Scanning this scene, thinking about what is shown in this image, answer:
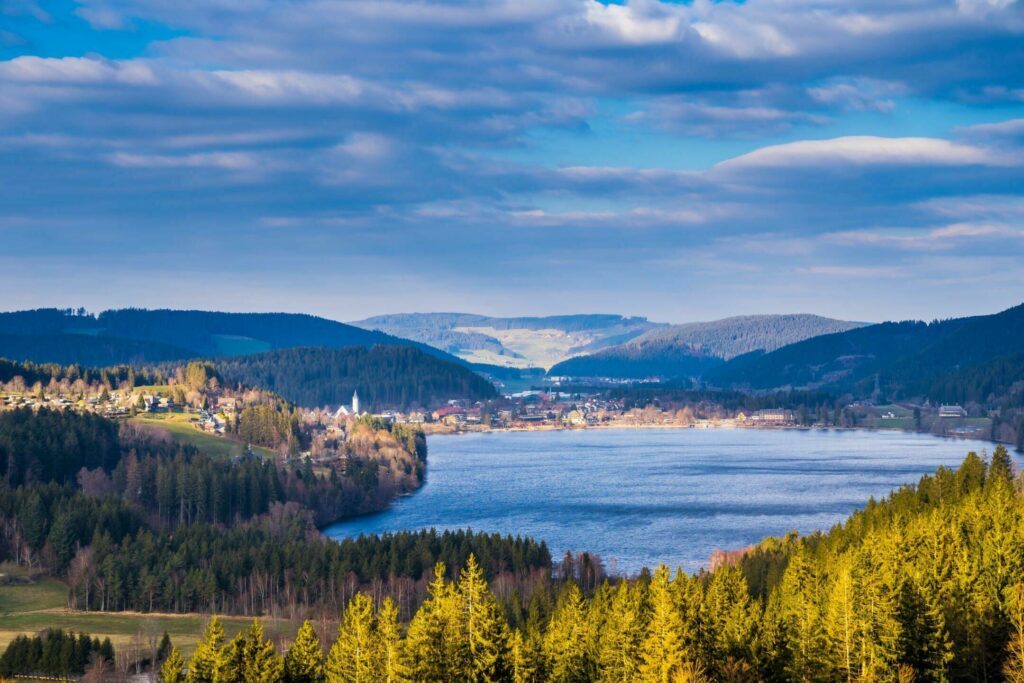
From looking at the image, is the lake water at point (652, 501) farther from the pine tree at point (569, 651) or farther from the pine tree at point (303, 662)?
the pine tree at point (303, 662)

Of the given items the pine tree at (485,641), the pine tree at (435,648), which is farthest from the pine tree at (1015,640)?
the pine tree at (435,648)

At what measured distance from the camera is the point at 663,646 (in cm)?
4125

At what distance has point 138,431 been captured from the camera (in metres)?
171

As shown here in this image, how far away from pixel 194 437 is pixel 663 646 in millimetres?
143193

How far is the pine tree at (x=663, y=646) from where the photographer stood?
1591 inches

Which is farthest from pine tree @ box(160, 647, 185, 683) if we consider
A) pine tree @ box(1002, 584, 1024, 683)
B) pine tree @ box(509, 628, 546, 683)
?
pine tree @ box(1002, 584, 1024, 683)

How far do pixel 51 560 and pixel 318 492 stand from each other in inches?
1842

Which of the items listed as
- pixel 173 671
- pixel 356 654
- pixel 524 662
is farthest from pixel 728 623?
pixel 173 671

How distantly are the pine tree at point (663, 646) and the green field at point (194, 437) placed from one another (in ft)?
417

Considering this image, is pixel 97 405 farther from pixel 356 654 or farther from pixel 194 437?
pixel 356 654

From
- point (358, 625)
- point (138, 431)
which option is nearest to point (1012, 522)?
point (358, 625)

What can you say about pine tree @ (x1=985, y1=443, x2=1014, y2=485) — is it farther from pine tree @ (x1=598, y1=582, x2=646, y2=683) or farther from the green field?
the green field

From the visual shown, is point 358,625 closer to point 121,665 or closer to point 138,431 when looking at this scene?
point 121,665

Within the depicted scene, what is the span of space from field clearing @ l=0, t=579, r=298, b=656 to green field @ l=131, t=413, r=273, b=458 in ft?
238
